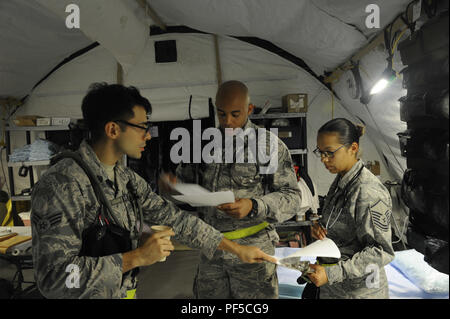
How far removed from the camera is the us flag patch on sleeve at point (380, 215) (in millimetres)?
819

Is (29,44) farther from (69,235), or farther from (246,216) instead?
(246,216)

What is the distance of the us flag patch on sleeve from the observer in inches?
32.2

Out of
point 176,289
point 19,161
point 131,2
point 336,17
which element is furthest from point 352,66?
point 19,161

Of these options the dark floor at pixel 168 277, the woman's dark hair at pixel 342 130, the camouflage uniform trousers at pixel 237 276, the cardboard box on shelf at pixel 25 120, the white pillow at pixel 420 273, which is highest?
the cardboard box on shelf at pixel 25 120

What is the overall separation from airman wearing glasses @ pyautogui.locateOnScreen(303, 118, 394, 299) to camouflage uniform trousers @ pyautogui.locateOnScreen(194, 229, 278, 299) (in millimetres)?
194

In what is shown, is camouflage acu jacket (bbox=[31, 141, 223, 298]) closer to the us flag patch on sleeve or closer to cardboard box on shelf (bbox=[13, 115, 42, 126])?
the us flag patch on sleeve

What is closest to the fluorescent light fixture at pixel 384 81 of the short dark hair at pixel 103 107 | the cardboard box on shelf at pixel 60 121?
the short dark hair at pixel 103 107

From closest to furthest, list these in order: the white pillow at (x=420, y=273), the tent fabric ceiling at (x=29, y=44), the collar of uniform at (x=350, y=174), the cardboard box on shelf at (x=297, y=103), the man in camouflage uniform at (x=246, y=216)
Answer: the collar of uniform at (x=350, y=174)
the man in camouflage uniform at (x=246, y=216)
the white pillow at (x=420, y=273)
the tent fabric ceiling at (x=29, y=44)
the cardboard box on shelf at (x=297, y=103)

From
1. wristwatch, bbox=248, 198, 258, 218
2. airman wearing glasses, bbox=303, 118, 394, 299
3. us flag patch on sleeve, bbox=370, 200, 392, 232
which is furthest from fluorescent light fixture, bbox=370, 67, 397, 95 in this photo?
wristwatch, bbox=248, 198, 258, 218

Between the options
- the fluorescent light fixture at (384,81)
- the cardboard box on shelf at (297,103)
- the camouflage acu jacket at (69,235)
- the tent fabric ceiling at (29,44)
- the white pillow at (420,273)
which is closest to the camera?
the camouflage acu jacket at (69,235)

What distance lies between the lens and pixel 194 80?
2.74 meters

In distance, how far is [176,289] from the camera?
6.49 feet

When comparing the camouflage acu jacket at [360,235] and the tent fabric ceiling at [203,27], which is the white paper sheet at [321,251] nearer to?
the camouflage acu jacket at [360,235]

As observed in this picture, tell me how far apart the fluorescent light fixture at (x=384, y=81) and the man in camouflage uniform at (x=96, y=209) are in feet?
3.62
